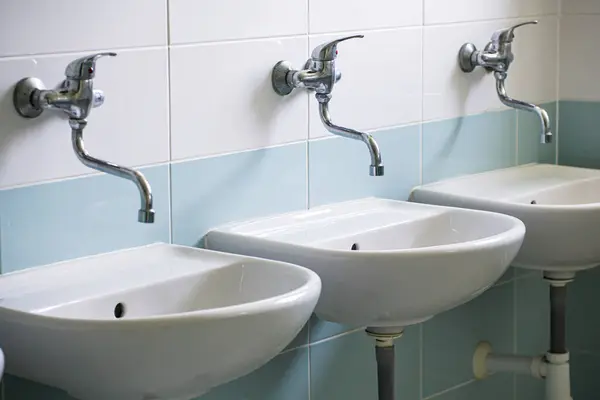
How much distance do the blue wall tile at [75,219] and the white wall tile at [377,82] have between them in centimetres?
42

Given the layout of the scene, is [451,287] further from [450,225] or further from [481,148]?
[481,148]

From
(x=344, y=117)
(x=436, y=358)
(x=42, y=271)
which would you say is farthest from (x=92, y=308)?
(x=436, y=358)

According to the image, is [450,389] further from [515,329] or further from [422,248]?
[422,248]

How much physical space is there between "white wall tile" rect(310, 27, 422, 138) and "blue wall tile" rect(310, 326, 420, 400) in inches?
17.4

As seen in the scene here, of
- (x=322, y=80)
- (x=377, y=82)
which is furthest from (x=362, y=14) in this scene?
(x=322, y=80)

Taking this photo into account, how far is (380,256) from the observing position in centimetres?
178

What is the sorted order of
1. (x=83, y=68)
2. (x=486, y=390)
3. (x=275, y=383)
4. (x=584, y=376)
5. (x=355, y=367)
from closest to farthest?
(x=83, y=68)
(x=275, y=383)
(x=355, y=367)
(x=486, y=390)
(x=584, y=376)

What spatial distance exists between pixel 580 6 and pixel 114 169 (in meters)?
1.55

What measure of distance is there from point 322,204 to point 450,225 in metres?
0.26

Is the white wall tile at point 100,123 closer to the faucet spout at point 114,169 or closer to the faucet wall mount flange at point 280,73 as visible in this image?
the faucet spout at point 114,169

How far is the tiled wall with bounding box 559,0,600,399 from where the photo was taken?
278 cm

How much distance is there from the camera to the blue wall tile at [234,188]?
1.93 meters

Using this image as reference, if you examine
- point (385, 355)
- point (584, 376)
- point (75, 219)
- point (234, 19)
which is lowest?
point (584, 376)

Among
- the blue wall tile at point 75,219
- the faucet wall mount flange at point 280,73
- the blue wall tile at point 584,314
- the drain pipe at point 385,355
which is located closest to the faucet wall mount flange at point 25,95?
the blue wall tile at point 75,219
